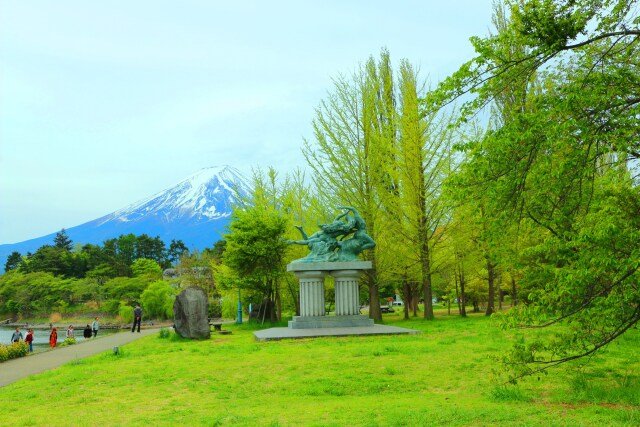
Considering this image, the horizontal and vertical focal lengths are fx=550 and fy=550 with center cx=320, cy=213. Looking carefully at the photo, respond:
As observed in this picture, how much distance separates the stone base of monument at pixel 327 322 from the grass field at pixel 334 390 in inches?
176

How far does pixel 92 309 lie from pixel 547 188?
5739cm

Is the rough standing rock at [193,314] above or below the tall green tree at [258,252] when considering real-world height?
below

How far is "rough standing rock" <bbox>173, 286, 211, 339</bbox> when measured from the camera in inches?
643

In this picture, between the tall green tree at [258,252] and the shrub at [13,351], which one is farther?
the tall green tree at [258,252]

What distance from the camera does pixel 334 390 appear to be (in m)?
7.44

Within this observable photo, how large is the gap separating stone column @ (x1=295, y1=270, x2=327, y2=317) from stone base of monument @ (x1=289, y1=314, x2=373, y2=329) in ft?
1.10

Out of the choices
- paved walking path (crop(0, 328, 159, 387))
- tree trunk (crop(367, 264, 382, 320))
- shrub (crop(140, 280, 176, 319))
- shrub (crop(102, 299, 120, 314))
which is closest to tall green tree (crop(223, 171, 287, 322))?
tree trunk (crop(367, 264, 382, 320))

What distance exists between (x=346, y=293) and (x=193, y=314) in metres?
4.68

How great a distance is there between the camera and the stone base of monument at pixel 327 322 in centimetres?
1652

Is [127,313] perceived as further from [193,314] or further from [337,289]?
[337,289]

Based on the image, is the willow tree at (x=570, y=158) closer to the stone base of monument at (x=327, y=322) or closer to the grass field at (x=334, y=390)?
the grass field at (x=334, y=390)

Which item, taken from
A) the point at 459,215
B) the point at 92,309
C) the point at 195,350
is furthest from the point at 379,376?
the point at 92,309

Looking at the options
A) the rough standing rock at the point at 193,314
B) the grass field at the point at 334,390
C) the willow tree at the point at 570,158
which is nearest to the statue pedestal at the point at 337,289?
the rough standing rock at the point at 193,314

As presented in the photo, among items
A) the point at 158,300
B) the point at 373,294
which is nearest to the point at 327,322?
the point at 373,294
